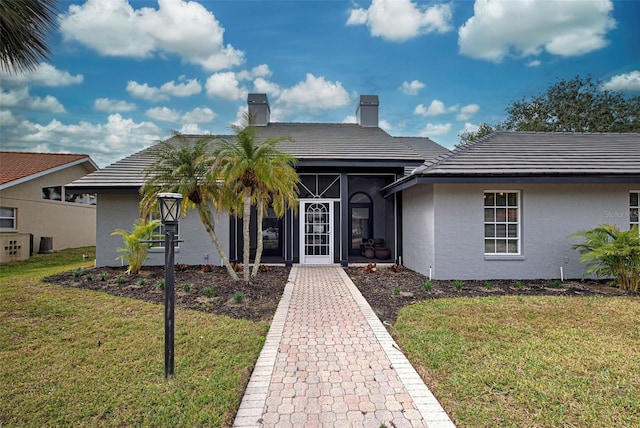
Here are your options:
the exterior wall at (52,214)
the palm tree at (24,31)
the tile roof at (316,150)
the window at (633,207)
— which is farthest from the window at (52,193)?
the window at (633,207)

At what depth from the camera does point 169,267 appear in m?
3.56

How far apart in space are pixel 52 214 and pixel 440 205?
19799 millimetres

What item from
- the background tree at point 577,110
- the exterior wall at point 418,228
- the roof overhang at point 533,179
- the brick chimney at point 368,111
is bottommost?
the exterior wall at point 418,228

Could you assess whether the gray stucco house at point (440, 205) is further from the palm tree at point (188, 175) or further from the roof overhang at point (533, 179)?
the palm tree at point (188, 175)

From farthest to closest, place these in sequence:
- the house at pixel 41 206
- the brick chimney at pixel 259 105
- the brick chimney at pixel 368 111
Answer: the brick chimney at pixel 368 111 → the brick chimney at pixel 259 105 → the house at pixel 41 206

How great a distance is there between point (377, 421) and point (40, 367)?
390 cm

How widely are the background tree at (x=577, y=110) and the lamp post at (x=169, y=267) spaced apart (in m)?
31.0

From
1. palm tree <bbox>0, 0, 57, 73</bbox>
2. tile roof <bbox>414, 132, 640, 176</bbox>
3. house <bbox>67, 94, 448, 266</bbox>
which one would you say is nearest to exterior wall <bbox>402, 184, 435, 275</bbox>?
house <bbox>67, 94, 448, 266</bbox>

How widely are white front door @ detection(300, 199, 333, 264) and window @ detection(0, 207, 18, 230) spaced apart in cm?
1428

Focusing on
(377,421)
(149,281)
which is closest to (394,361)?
(377,421)

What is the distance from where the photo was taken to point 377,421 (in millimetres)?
2713

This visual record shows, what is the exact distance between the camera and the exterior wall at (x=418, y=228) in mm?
9031

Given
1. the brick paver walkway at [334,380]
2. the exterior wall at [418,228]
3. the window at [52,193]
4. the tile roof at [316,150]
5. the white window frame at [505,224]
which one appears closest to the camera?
the brick paver walkway at [334,380]

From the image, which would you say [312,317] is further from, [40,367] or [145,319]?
[40,367]
